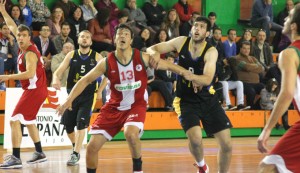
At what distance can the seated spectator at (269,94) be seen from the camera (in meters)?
18.1

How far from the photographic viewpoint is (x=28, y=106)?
11.4m

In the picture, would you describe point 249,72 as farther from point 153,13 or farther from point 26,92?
point 26,92

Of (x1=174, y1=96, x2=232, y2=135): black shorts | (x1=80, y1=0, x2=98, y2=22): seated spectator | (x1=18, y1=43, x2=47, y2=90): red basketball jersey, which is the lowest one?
(x1=174, y1=96, x2=232, y2=135): black shorts

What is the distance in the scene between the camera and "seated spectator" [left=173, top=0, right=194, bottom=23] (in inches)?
765

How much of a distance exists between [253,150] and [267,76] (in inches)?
200

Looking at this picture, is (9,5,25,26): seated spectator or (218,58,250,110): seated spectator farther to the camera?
(218,58,250,110): seated spectator

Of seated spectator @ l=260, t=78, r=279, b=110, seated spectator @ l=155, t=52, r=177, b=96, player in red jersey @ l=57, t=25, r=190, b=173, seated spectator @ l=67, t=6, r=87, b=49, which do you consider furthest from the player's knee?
seated spectator @ l=260, t=78, r=279, b=110

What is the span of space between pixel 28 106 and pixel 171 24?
7865 mm

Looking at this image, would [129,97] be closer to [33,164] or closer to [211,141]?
[33,164]

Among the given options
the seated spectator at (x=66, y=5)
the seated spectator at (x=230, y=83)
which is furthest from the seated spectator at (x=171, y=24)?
the seated spectator at (x=66, y=5)

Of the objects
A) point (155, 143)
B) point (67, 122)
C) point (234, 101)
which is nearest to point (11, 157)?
point (67, 122)

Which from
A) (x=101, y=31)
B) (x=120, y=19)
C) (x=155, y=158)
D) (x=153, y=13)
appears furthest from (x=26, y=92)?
(x=153, y=13)

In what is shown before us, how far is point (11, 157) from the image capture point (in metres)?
11.0

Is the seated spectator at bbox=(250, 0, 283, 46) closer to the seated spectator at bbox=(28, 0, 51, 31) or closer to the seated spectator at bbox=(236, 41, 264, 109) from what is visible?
the seated spectator at bbox=(236, 41, 264, 109)
